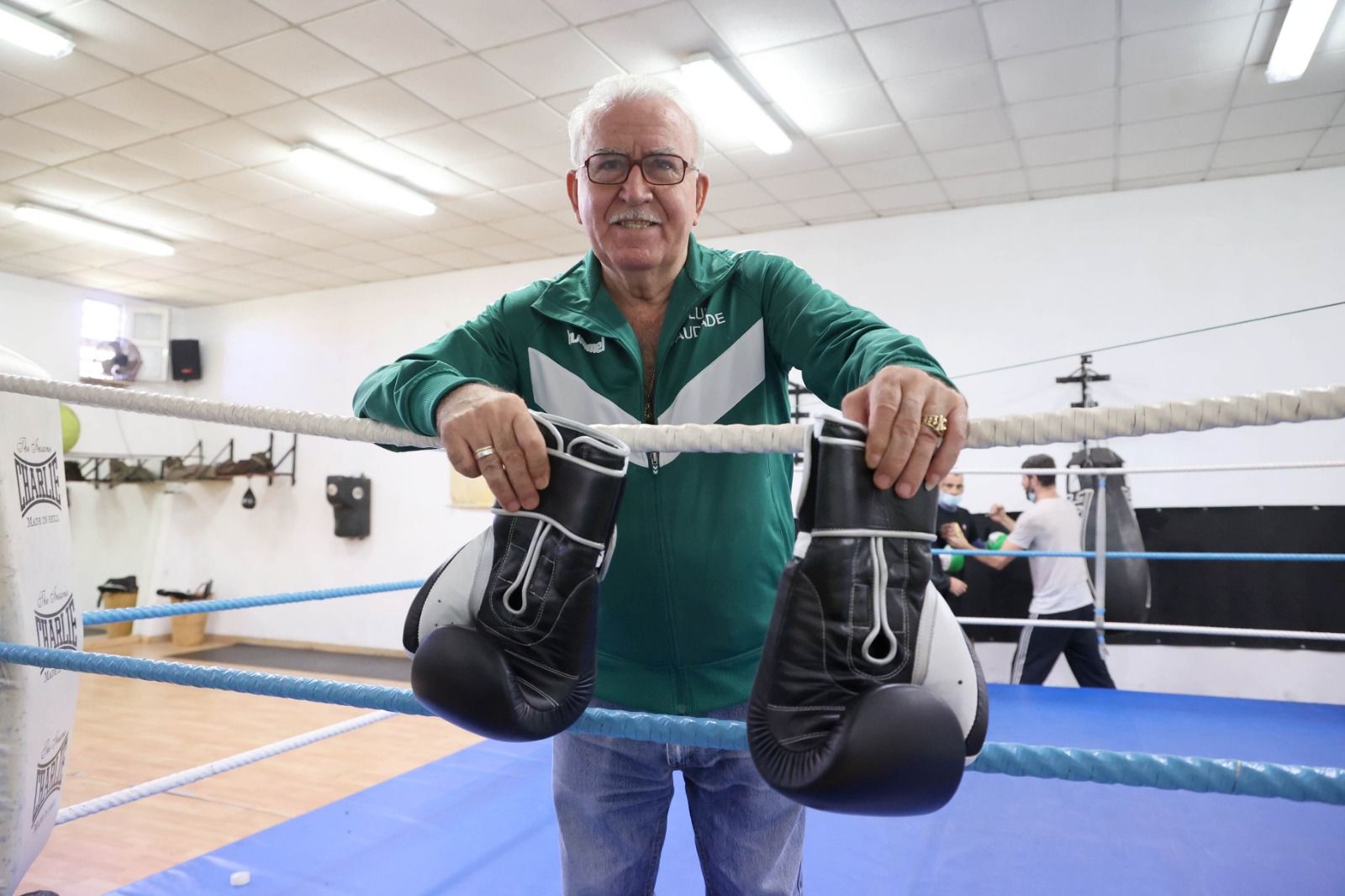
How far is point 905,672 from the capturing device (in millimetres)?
621

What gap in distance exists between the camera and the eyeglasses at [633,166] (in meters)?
1.10

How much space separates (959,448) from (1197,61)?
3792 mm

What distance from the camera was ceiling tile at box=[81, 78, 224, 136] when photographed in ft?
12.2

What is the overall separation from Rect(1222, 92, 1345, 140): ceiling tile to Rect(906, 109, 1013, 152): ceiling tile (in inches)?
40.3

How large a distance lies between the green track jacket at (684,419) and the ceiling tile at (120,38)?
3085 mm

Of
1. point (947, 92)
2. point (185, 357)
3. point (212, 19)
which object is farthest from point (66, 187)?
point (947, 92)

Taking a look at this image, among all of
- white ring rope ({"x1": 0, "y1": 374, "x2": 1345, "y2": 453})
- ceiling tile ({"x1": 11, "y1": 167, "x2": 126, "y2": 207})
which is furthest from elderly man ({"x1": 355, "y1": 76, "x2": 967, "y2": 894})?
ceiling tile ({"x1": 11, "y1": 167, "x2": 126, "y2": 207})

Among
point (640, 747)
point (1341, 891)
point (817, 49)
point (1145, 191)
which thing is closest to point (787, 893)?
point (640, 747)

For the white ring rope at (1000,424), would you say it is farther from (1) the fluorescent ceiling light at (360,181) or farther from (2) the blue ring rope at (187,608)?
(1) the fluorescent ceiling light at (360,181)

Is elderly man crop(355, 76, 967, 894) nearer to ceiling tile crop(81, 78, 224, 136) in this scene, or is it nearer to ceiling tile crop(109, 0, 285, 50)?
ceiling tile crop(109, 0, 285, 50)

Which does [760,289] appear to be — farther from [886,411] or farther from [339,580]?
[339,580]

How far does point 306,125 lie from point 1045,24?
337cm

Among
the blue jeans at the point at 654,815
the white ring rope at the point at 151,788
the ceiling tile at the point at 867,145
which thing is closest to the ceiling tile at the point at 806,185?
the ceiling tile at the point at 867,145

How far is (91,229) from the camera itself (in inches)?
221
